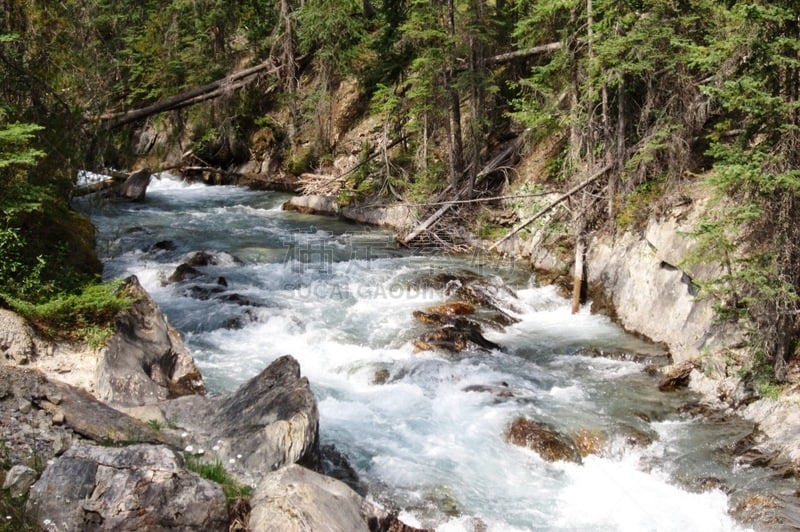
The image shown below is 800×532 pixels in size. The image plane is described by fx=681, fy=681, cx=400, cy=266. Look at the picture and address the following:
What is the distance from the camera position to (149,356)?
28.4 feet

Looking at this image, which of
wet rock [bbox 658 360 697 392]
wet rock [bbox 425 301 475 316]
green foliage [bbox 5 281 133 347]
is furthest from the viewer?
wet rock [bbox 425 301 475 316]

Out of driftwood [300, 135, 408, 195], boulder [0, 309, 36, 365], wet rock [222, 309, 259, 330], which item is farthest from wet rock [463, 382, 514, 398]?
driftwood [300, 135, 408, 195]

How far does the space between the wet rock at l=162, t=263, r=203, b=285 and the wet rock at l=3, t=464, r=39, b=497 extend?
9.26 m

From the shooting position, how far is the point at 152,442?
650cm

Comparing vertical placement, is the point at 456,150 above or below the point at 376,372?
above

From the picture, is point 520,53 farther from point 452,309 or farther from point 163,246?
point 163,246

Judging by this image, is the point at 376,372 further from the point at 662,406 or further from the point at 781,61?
the point at 781,61

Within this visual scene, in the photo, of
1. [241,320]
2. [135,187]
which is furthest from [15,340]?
[135,187]

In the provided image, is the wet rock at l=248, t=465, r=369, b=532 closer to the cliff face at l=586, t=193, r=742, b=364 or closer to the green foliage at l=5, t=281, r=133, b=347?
the green foliage at l=5, t=281, r=133, b=347

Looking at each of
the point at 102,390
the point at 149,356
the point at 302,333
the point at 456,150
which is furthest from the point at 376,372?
the point at 456,150

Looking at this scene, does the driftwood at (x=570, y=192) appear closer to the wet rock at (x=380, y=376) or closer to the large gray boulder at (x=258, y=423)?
the wet rock at (x=380, y=376)

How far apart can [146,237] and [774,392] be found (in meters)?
15.5

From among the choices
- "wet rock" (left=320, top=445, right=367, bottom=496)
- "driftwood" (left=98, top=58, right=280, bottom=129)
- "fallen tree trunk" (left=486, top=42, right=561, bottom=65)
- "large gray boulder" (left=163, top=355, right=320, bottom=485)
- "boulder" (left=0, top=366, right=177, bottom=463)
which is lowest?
"wet rock" (left=320, top=445, right=367, bottom=496)

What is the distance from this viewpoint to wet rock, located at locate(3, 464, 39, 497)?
16.9 feet
